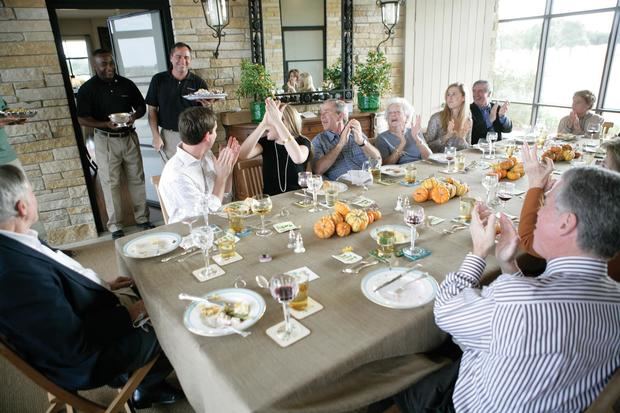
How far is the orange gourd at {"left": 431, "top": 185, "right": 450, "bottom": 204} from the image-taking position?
7.45 feet

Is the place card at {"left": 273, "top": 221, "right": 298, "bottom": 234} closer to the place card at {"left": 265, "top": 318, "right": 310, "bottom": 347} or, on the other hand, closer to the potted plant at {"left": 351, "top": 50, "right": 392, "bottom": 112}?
the place card at {"left": 265, "top": 318, "right": 310, "bottom": 347}

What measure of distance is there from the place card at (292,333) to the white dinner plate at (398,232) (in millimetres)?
715

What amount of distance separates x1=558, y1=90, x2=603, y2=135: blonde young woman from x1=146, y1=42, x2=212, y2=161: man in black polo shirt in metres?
3.56

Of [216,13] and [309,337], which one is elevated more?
[216,13]

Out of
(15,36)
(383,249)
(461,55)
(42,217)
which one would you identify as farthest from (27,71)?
(461,55)

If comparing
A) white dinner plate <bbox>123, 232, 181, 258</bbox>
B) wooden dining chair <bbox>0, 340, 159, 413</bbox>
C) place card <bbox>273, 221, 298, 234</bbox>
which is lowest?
wooden dining chair <bbox>0, 340, 159, 413</bbox>

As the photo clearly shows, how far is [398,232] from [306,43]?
356 cm

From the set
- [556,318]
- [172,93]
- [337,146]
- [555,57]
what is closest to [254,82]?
[172,93]

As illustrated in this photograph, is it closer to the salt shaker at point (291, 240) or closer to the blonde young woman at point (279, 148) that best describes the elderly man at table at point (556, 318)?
the salt shaker at point (291, 240)

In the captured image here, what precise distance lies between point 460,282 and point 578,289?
0.33 metres

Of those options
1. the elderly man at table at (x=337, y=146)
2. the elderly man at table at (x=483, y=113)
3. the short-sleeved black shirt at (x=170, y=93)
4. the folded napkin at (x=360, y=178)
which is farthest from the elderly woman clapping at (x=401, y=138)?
the short-sleeved black shirt at (x=170, y=93)

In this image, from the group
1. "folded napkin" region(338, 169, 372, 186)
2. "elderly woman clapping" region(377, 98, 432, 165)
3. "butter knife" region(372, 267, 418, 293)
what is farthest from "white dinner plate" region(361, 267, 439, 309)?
"elderly woman clapping" region(377, 98, 432, 165)

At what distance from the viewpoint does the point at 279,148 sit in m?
2.94

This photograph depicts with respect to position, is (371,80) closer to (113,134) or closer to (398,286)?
(113,134)
